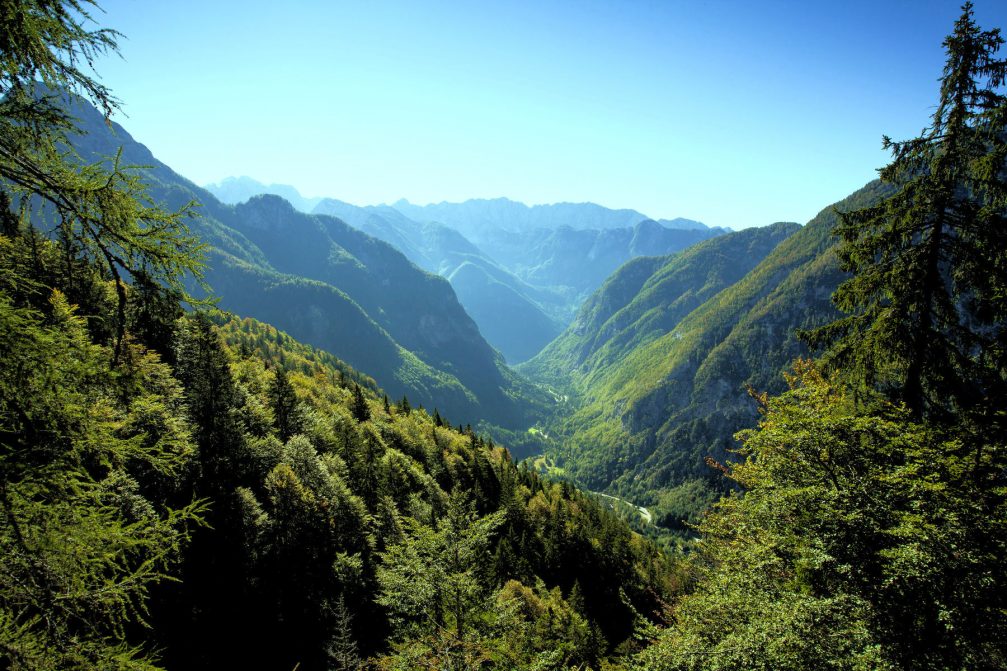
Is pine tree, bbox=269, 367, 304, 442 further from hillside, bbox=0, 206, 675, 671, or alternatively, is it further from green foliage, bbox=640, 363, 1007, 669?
green foliage, bbox=640, 363, 1007, 669

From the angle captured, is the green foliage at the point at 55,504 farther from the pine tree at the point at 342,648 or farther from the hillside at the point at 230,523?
the pine tree at the point at 342,648

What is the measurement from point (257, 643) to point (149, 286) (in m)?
31.2

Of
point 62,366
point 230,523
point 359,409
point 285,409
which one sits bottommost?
point 359,409

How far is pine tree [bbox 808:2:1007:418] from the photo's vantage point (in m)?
14.9

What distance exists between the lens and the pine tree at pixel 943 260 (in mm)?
14922

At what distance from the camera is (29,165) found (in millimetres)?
6781

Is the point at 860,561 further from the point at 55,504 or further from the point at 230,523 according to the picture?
the point at 230,523

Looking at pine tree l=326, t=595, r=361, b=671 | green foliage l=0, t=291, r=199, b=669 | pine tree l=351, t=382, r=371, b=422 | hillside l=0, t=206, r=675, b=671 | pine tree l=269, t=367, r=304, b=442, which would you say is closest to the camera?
green foliage l=0, t=291, r=199, b=669

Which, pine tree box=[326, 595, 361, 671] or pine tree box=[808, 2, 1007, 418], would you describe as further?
pine tree box=[326, 595, 361, 671]

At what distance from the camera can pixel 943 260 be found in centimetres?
1566

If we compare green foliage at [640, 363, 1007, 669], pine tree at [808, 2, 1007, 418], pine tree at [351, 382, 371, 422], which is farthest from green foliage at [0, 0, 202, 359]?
pine tree at [351, 382, 371, 422]

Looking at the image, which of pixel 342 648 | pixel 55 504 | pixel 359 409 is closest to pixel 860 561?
pixel 55 504

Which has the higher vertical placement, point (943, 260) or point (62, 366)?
point (943, 260)

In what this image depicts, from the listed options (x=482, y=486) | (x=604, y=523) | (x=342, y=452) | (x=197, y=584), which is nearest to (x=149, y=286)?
(x=197, y=584)
